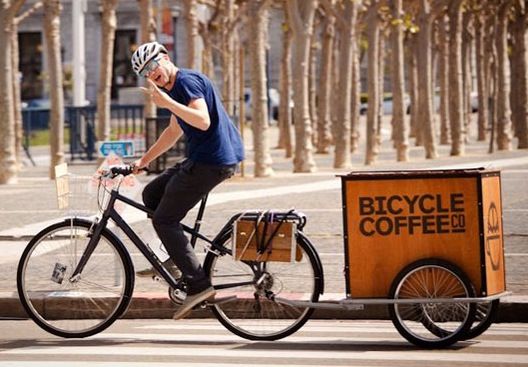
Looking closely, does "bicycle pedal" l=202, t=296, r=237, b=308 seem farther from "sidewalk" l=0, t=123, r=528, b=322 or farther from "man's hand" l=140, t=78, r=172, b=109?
"man's hand" l=140, t=78, r=172, b=109

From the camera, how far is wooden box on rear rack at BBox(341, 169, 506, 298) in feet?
31.9

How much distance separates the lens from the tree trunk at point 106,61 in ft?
91.2

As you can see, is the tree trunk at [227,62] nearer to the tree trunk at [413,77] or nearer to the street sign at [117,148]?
the tree trunk at [413,77]

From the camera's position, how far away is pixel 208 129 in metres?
9.95

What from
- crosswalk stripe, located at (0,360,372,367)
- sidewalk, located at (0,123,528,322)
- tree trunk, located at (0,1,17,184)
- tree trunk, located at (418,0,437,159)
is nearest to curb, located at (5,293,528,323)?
sidewalk, located at (0,123,528,322)

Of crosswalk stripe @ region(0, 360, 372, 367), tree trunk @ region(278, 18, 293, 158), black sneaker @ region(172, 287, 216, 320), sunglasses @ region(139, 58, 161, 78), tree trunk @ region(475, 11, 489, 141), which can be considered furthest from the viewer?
tree trunk @ region(475, 11, 489, 141)

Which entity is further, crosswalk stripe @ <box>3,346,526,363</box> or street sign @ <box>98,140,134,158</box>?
street sign @ <box>98,140,134,158</box>

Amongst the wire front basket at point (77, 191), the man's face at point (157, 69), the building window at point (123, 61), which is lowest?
the wire front basket at point (77, 191)

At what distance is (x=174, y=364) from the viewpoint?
916cm

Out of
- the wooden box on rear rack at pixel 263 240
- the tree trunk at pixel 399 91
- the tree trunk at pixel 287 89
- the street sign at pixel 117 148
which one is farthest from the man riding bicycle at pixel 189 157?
the tree trunk at pixel 287 89

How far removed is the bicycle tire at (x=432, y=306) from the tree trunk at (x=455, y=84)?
27193mm

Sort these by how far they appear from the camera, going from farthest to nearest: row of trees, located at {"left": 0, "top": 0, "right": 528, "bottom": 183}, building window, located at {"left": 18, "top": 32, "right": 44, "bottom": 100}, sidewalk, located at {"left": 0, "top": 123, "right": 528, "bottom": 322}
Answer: building window, located at {"left": 18, "top": 32, "right": 44, "bottom": 100} → row of trees, located at {"left": 0, "top": 0, "right": 528, "bottom": 183} → sidewalk, located at {"left": 0, "top": 123, "right": 528, "bottom": 322}

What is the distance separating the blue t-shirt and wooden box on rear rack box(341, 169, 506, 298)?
0.84 meters

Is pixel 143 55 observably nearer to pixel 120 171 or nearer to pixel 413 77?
pixel 120 171
